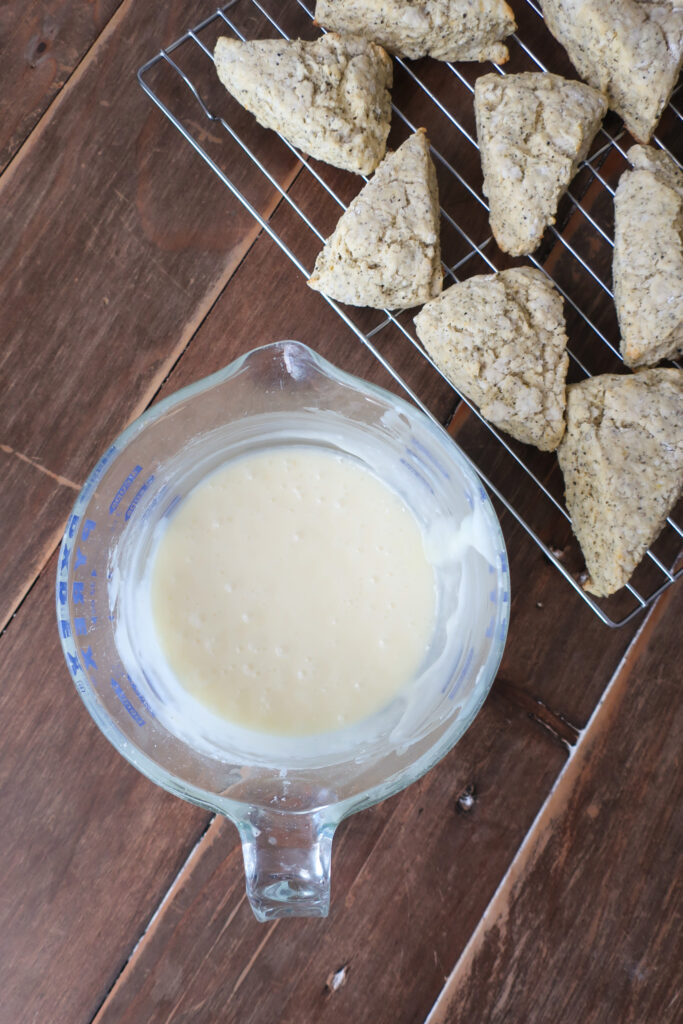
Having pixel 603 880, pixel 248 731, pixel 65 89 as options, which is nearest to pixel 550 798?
pixel 603 880

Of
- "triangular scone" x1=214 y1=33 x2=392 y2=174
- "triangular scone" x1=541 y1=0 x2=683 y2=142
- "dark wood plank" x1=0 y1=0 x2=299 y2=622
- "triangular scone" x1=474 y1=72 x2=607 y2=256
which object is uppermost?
"triangular scone" x1=541 y1=0 x2=683 y2=142

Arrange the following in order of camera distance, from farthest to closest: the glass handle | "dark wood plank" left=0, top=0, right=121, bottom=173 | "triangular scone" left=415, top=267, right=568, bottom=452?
"dark wood plank" left=0, top=0, right=121, bottom=173 < "triangular scone" left=415, top=267, right=568, bottom=452 < the glass handle

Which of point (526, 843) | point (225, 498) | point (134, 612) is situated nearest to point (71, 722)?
point (134, 612)

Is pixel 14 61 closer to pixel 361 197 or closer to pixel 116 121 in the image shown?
pixel 116 121

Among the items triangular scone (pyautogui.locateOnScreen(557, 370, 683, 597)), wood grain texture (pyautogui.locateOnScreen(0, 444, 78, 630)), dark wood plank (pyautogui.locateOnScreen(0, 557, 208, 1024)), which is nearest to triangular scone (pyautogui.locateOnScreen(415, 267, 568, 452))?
triangular scone (pyautogui.locateOnScreen(557, 370, 683, 597))

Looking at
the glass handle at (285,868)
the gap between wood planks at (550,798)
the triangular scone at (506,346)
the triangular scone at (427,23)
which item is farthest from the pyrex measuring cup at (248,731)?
the triangular scone at (427,23)

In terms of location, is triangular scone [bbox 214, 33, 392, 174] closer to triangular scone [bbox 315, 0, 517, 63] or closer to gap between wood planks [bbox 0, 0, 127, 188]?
triangular scone [bbox 315, 0, 517, 63]
